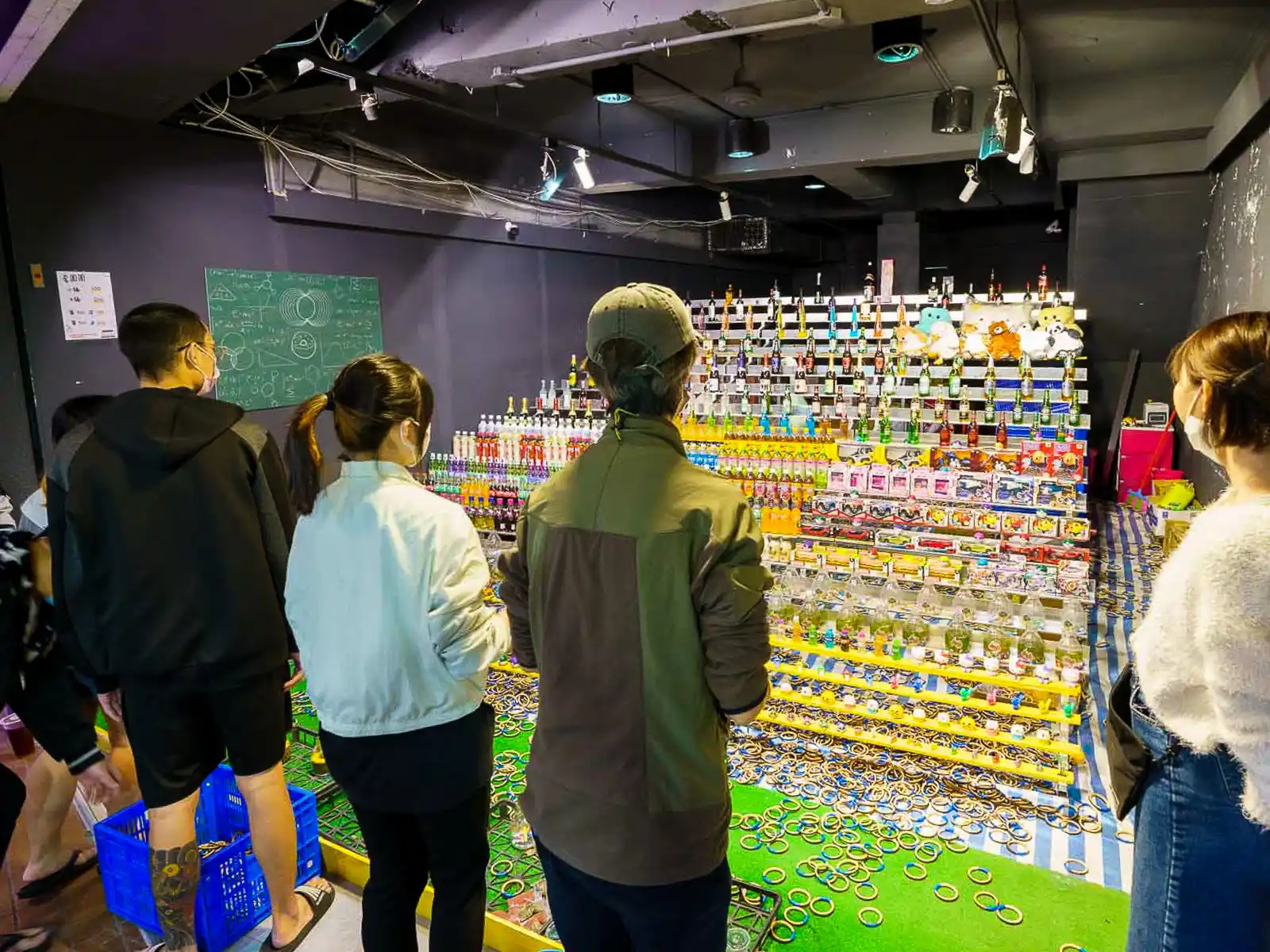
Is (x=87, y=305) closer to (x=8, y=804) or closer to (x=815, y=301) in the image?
(x=8, y=804)

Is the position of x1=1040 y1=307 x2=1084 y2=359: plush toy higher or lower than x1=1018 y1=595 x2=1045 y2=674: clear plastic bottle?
higher

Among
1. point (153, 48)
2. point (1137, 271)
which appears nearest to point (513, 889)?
point (153, 48)

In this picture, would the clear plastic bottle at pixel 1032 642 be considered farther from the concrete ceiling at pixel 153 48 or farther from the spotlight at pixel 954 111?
the concrete ceiling at pixel 153 48

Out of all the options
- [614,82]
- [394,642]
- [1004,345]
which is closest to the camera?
[394,642]

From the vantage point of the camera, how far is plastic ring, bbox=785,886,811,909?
2613mm

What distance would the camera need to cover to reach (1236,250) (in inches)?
238

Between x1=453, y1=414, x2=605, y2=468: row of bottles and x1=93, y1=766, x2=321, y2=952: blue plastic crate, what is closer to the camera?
x1=93, y1=766, x2=321, y2=952: blue plastic crate

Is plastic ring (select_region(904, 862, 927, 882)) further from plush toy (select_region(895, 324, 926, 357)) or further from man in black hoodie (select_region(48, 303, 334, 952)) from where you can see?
plush toy (select_region(895, 324, 926, 357))

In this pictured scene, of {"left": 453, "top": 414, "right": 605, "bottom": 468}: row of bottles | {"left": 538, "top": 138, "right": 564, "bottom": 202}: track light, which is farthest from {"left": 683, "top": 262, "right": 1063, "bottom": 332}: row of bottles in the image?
{"left": 538, "top": 138, "right": 564, "bottom": 202}: track light

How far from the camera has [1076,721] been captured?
322 centimetres

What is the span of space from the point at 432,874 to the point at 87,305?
4207 mm

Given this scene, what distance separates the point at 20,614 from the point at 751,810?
2395 millimetres

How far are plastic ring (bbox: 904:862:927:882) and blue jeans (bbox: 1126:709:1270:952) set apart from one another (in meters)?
→ 1.26

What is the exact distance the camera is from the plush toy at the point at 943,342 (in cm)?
558
